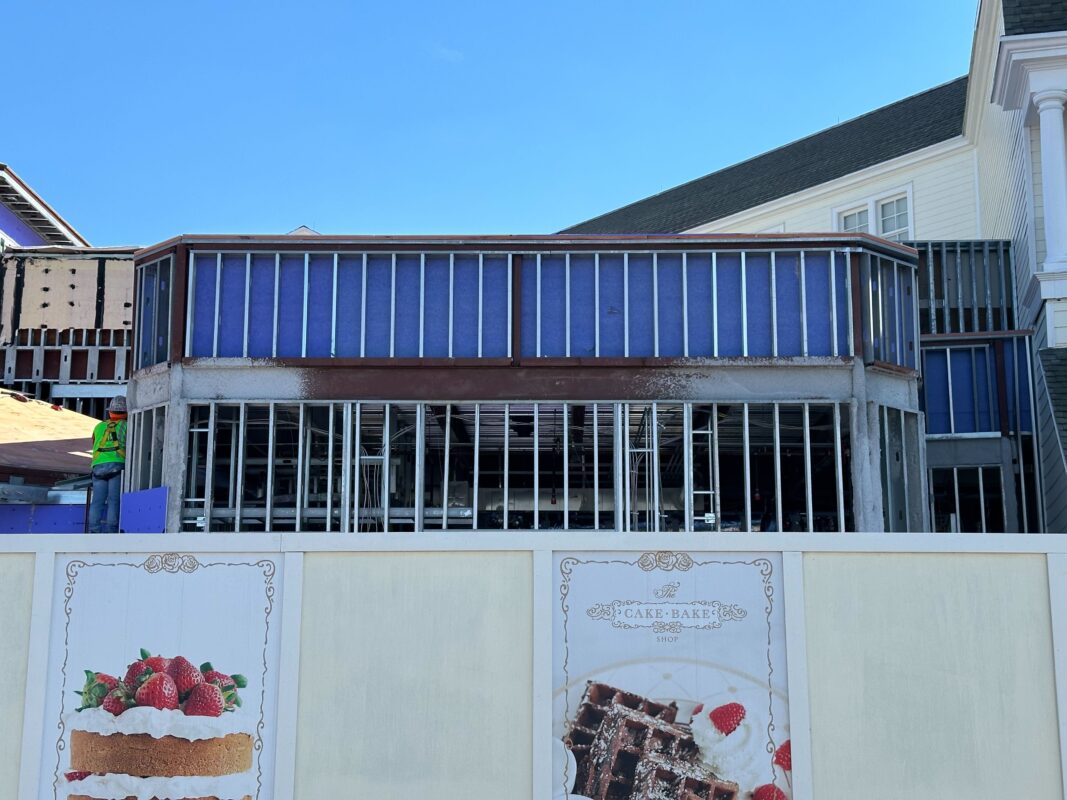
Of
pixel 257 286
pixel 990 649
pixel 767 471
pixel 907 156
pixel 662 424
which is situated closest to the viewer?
pixel 990 649

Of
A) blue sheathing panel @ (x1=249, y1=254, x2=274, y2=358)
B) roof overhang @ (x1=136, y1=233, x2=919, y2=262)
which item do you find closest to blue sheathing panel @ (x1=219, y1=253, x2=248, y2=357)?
blue sheathing panel @ (x1=249, y1=254, x2=274, y2=358)

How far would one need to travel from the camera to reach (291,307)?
1384cm

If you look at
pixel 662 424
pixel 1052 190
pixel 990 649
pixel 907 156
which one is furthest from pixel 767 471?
pixel 990 649

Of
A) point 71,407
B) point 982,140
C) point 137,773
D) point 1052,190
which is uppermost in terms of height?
point 982,140

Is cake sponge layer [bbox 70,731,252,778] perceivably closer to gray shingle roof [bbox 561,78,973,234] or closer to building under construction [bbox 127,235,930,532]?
building under construction [bbox 127,235,930,532]

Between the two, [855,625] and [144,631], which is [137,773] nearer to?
[144,631]

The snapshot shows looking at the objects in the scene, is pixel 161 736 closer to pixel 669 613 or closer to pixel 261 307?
pixel 669 613

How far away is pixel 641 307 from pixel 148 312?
6217mm

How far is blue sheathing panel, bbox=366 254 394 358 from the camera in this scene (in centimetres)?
1379

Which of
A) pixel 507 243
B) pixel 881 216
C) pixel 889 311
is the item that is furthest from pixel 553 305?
pixel 881 216

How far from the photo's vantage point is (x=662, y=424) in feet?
51.6

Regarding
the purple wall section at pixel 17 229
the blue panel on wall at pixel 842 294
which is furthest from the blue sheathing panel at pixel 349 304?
the purple wall section at pixel 17 229

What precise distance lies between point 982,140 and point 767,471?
8228 mm

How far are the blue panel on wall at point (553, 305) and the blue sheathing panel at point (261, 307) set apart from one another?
3338mm
